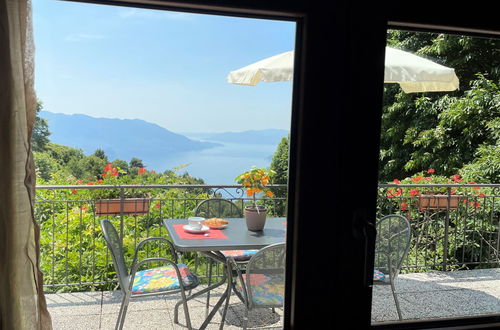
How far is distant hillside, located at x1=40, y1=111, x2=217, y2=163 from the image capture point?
227 inches

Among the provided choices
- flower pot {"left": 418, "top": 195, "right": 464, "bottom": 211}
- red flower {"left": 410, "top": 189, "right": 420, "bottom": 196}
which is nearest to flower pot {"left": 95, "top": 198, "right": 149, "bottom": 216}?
red flower {"left": 410, "top": 189, "right": 420, "bottom": 196}

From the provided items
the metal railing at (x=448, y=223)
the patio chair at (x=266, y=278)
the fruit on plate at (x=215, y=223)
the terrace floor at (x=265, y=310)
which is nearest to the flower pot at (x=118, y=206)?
the terrace floor at (x=265, y=310)

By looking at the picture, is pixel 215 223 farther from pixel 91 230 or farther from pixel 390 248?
pixel 91 230

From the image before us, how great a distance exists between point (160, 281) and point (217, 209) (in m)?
1.15

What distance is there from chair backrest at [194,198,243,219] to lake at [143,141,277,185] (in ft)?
3.84

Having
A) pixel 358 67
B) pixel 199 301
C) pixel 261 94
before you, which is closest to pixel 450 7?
pixel 358 67

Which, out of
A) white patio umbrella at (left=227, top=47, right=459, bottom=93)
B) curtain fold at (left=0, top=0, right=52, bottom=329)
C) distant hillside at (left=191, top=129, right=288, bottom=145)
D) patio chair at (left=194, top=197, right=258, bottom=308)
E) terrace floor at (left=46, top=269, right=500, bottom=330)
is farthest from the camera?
distant hillside at (left=191, top=129, right=288, bottom=145)

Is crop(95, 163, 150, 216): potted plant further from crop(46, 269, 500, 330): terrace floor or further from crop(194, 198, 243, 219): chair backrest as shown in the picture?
crop(46, 269, 500, 330): terrace floor

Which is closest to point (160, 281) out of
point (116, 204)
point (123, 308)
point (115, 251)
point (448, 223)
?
point (123, 308)

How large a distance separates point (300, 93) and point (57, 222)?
360 cm

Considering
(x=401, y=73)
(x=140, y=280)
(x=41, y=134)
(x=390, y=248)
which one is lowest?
(x=140, y=280)

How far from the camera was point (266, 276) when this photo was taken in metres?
2.65

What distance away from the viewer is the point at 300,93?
1.88 m

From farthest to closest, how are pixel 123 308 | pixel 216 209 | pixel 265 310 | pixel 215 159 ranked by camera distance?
pixel 215 159, pixel 216 209, pixel 265 310, pixel 123 308
